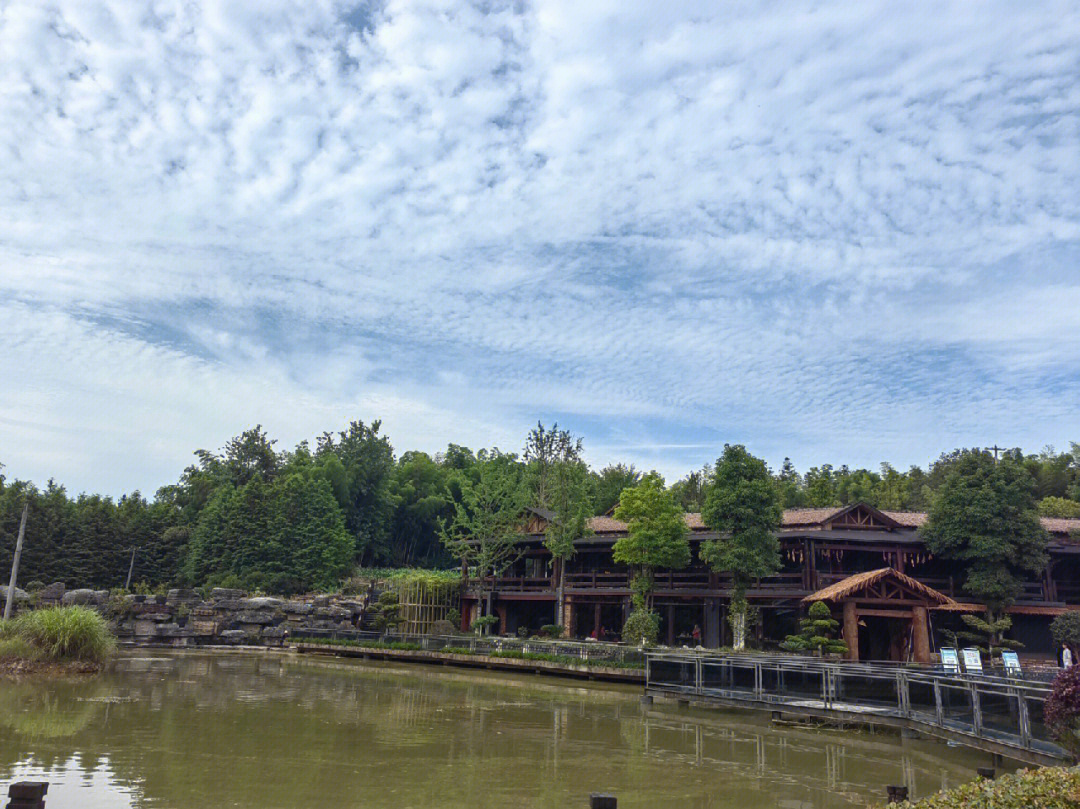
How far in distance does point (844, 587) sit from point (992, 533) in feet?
26.4

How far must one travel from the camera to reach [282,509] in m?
52.0

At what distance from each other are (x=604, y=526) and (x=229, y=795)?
104 ft

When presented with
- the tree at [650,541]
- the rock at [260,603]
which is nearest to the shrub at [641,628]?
the tree at [650,541]

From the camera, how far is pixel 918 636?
27859 mm

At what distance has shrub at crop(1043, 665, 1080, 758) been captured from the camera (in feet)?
33.1

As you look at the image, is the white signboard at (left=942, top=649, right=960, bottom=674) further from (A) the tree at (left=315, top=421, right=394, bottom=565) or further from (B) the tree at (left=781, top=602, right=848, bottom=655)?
(A) the tree at (left=315, top=421, right=394, bottom=565)

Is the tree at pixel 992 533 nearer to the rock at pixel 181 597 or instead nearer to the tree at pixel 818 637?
the tree at pixel 818 637

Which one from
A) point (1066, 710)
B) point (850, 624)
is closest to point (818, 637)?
point (850, 624)

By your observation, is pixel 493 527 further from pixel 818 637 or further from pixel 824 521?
pixel 818 637

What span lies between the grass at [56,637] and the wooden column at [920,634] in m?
26.3

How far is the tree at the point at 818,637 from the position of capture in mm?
26391

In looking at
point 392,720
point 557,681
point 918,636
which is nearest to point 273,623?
point 557,681

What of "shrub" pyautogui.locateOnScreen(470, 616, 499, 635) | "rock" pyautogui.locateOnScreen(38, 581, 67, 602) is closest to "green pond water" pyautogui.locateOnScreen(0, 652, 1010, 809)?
"shrub" pyautogui.locateOnScreen(470, 616, 499, 635)

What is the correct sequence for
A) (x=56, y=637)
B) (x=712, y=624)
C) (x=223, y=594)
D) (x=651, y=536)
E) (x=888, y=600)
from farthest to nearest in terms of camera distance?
(x=223, y=594) < (x=712, y=624) < (x=651, y=536) < (x=888, y=600) < (x=56, y=637)
